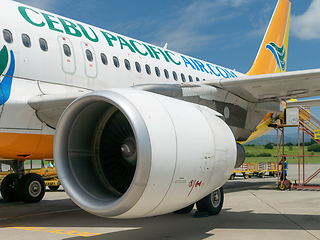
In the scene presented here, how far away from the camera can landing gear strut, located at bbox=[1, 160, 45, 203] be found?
10086 mm

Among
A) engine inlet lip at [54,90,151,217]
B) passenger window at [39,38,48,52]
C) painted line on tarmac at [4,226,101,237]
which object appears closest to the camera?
engine inlet lip at [54,90,151,217]

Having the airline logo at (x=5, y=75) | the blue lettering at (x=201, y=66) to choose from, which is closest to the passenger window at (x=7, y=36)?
the airline logo at (x=5, y=75)

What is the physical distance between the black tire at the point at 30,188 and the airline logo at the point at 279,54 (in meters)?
9.59

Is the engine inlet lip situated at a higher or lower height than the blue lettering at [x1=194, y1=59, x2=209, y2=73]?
lower

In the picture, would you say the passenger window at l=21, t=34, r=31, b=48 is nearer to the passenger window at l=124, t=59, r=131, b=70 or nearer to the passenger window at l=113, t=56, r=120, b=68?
the passenger window at l=113, t=56, r=120, b=68

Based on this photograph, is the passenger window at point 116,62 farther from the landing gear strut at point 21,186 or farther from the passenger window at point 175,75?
the landing gear strut at point 21,186

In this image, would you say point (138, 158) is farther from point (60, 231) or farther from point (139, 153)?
point (60, 231)

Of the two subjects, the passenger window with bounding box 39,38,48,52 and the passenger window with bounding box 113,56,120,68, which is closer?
the passenger window with bounding box 39,38,48,52

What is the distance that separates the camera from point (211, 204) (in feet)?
23.4

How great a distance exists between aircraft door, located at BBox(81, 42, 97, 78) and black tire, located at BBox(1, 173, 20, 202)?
15.1ft

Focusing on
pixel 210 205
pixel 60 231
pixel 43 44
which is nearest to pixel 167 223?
pixel 210 205

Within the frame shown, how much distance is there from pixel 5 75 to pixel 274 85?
490 centimetres

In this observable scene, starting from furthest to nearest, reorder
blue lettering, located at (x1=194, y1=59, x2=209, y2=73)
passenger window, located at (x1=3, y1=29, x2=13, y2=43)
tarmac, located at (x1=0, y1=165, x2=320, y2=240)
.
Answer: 1. blue lettering, located at (x1=194, y1=59, x2=209, y2=73)
2. passenger window, located at (x1=3, y1=29, x2=13, y2=43)
3. tarmac, located at (x1=0, y1=165, x2=320, y2=240)

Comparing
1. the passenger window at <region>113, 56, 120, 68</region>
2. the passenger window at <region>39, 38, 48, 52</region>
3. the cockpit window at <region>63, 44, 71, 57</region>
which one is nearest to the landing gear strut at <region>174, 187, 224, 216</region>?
the passenger window at <region>113, 56, 120, 68</region>
